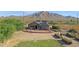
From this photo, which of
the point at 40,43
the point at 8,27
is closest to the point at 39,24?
the point at 40,43

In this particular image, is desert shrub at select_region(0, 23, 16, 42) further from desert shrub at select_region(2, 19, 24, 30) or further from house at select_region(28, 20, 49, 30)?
house at select_region(28, 20, 49, 30)

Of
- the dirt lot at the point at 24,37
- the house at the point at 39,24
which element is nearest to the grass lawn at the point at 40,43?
the dirt lot at the point at 24,37

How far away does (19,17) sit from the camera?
9.19ft

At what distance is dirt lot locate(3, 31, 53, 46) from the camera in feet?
9.14

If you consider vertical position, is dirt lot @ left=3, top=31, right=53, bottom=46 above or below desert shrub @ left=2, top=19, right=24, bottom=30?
below

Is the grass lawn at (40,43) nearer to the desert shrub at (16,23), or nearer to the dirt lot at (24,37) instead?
the dirt lot at (24,37)

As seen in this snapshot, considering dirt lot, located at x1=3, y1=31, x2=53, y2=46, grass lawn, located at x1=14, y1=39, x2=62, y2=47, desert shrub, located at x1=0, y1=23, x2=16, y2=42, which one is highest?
desert shrub, located at x1=0, y1=23, x2=16, y2=42

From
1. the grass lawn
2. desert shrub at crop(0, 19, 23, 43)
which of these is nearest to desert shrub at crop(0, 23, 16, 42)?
desert shrub at crop(0, 19, 23, 43)
